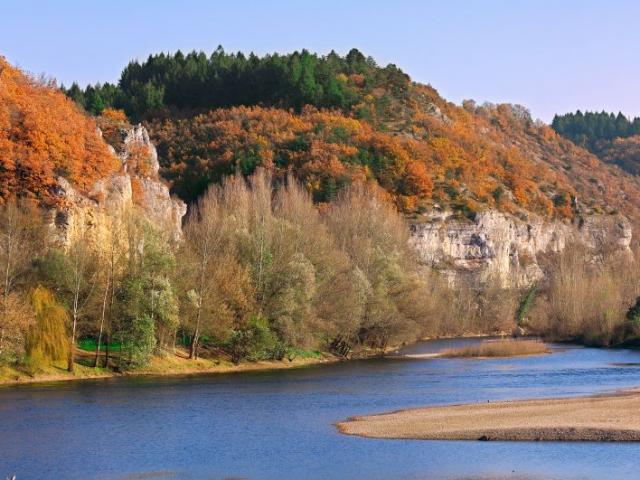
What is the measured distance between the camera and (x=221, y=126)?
17550cm

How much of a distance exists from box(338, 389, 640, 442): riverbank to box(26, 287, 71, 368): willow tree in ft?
83.2

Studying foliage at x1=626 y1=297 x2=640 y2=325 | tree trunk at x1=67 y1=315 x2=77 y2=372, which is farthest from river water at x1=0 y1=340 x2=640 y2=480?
foliage at x1=626 y1=297 x2=640 y2=325

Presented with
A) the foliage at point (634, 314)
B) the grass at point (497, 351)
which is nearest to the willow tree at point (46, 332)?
the grass at point (497, 351)

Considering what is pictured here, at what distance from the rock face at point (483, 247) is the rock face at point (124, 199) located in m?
70.1

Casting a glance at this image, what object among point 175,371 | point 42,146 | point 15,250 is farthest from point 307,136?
point 15,250

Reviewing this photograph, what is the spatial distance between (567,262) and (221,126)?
63.2 meters

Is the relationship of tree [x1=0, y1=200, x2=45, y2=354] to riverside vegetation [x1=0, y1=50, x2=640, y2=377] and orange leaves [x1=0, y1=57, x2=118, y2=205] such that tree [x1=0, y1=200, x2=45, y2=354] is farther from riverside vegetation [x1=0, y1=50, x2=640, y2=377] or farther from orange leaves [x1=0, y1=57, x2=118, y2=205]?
orange leaves [x1=0, y1=57, x2=118, y2=205]

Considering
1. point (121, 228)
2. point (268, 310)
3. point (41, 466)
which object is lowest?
point (41, 466)

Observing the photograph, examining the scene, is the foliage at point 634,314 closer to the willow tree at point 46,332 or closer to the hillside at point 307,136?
the hillside at point 307,136

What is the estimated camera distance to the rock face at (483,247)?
563 feet

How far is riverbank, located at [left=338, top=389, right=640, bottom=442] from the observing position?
44.8m

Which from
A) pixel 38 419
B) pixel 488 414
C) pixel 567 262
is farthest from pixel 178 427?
pixel 567 262

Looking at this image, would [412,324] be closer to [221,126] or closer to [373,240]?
[373,240]

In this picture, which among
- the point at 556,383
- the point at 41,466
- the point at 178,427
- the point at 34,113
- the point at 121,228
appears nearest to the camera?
the point at 41,466
